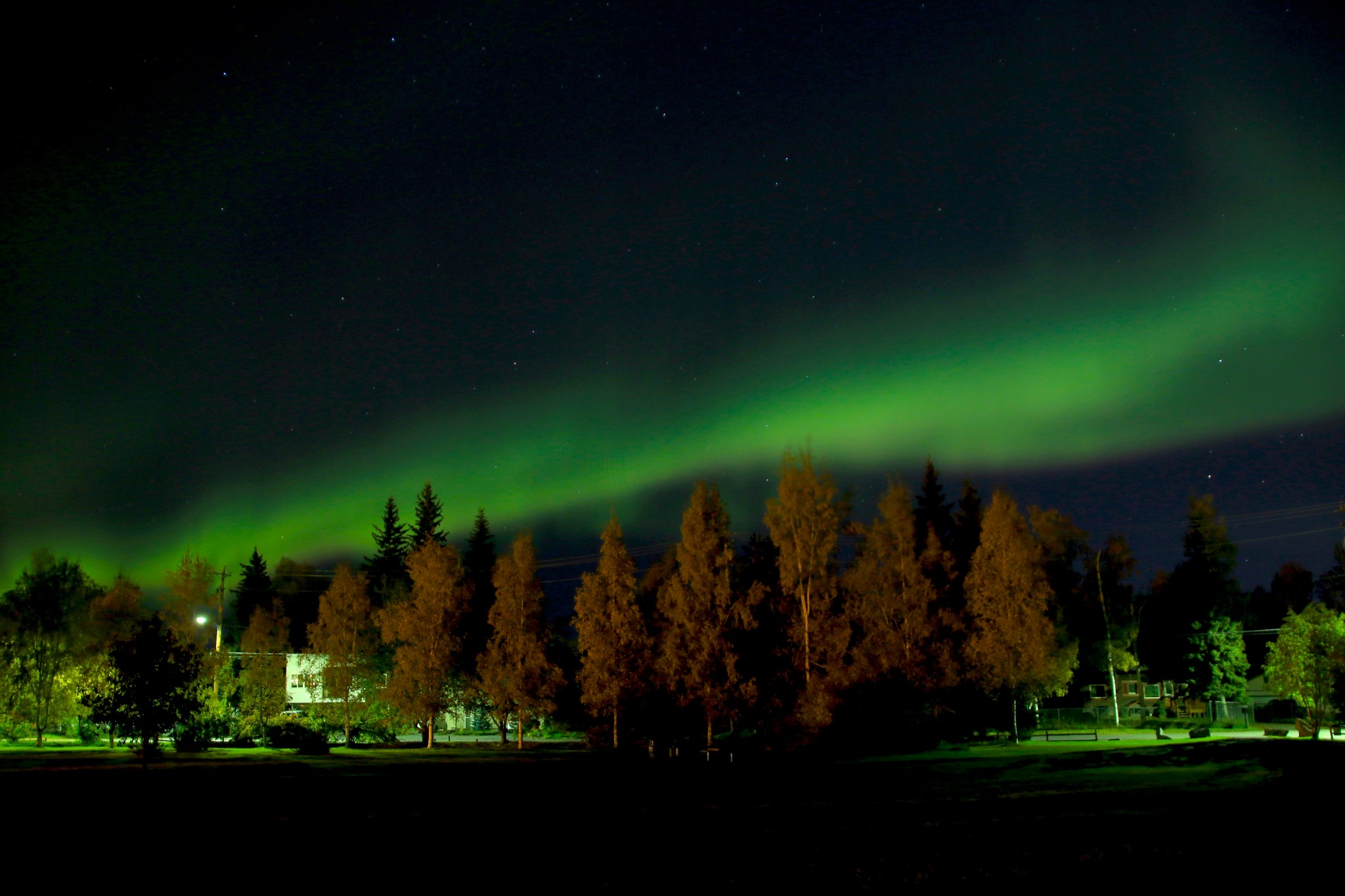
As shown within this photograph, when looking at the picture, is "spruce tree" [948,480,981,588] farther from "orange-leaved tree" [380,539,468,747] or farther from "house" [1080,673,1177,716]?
"orange-leaved tree" [380,539,468,747]

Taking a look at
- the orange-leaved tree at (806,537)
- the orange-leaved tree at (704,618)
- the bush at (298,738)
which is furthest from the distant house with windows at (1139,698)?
the bush at (298,738)

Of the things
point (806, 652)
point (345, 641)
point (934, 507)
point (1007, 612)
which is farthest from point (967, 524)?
point (345, 641)

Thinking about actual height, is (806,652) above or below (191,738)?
above

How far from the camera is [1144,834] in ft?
52.3

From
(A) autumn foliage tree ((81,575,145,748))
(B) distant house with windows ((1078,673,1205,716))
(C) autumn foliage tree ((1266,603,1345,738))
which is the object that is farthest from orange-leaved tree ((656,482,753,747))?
(B) distant house with windows ((1078,673,1205,716))

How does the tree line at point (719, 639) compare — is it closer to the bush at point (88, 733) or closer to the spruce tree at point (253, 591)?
the bush at point (88, 733)

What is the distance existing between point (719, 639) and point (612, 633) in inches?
311

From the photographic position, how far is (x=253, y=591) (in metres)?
112

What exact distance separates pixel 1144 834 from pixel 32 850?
18.9m

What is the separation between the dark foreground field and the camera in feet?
45.2

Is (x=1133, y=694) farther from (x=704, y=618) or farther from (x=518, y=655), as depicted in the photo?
(x=704, y=618)

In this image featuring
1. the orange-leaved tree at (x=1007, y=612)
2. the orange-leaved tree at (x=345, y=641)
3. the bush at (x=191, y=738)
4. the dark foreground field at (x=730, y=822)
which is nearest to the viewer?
the dark foreground field at (x=730, y=822)

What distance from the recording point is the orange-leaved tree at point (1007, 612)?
47219 mm

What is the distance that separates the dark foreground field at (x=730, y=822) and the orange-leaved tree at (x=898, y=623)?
902 cm
